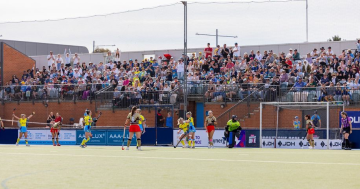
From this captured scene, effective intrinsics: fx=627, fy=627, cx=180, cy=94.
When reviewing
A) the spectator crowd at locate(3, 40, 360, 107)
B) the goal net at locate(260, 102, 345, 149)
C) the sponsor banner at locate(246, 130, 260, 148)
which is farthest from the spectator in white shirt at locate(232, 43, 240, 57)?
the sponsor banner at locate(246, 130, 260, 148)

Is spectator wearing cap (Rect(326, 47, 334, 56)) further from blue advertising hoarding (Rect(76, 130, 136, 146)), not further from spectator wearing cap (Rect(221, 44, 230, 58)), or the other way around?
blue advertising hoarding (Rect(76, 130, 136, 146))

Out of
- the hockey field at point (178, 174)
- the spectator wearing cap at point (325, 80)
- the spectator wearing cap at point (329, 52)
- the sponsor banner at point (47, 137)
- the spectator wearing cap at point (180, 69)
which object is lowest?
the sponsor banner at point (47, 137)

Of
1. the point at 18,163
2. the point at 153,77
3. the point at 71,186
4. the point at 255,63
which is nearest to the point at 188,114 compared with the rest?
the point at 255,63

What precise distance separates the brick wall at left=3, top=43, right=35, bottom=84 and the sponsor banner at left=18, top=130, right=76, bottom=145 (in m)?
10.8

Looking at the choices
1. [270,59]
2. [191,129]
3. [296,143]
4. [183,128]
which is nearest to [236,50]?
[270,59]

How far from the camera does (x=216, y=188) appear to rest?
478 inches

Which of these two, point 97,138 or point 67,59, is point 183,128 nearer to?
point 97,138

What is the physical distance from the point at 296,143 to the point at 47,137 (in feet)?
49.6

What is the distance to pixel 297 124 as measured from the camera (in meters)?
31.9

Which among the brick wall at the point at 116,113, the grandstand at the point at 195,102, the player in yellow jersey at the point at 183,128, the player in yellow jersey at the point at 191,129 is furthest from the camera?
the brick wall at the point at 116,113

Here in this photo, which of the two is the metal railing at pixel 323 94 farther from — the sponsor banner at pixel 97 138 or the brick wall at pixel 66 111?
the sponsor banner at pixel 97 138

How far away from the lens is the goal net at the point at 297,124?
30344mm

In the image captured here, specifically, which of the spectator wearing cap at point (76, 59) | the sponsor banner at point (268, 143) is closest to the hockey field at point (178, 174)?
the sponsor banner at point (268, 143)

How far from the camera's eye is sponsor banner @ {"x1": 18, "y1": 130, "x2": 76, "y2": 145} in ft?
120
